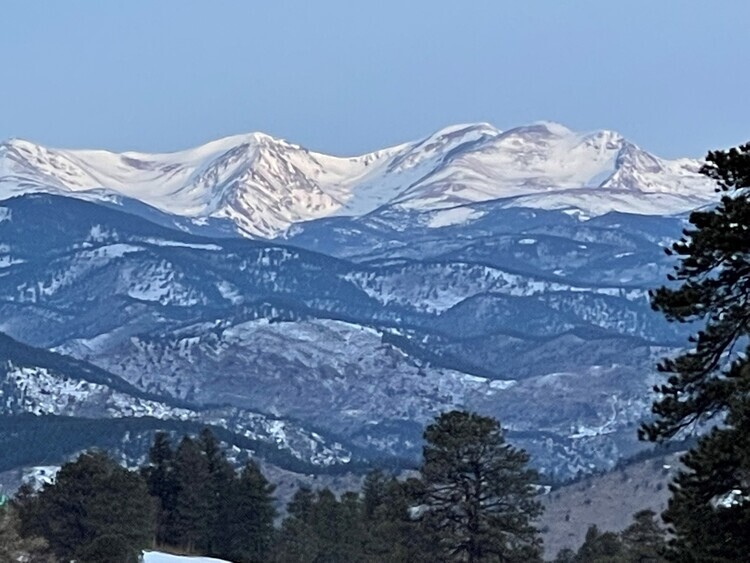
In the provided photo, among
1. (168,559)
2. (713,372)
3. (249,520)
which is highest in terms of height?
(249,520)

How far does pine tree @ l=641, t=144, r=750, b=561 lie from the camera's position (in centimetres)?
2470

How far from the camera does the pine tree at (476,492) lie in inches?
1993

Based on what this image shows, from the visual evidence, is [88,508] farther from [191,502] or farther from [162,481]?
[162,481]

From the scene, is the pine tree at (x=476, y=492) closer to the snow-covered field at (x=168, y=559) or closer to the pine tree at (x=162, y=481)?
the snow-covered field at (x=168, y=559)

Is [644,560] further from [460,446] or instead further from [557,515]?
[557,515]

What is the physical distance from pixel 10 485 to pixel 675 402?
6895 inches

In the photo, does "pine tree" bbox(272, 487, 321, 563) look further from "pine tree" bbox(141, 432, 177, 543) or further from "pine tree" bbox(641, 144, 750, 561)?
"pine tree" bbox(641, 144, 750, 561)

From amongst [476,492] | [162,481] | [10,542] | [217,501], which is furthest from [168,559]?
[217,501]

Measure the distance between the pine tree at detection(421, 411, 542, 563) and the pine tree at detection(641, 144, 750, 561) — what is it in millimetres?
21276

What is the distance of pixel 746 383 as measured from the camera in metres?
24.9

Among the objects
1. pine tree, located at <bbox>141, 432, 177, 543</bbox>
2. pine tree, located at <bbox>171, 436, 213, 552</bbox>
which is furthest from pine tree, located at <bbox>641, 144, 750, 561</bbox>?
pine tree, located at <bbox>141, 432, 177, 543</bbox>

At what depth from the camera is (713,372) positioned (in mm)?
27734

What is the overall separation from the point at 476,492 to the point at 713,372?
2413 cm

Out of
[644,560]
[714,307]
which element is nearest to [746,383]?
[714,307]
